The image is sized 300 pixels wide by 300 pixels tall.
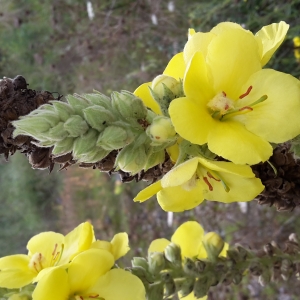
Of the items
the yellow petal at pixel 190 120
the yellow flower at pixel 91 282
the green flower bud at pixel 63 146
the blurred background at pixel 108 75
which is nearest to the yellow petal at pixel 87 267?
the yellow flower at pixel 91 282

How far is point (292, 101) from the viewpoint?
84cm

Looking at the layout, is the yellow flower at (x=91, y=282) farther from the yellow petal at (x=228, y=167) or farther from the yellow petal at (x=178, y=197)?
the yellow petal at (x=228, y=167)

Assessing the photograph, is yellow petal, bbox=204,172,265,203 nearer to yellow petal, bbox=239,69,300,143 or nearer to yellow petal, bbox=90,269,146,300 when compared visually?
yellow petal, bbox=239,69,300,143

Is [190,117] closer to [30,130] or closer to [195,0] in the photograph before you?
[30,130]

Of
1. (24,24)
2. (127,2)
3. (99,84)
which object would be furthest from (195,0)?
(24,24)

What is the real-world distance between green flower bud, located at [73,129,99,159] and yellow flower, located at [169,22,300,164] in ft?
0.58

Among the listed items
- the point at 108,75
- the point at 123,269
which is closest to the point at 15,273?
the point at 123,269

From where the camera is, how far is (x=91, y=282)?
3.72ft

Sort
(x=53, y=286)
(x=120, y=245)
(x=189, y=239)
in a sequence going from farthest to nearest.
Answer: (x=189, y=239) < (x=120, y=245) < (x=53, y=286)

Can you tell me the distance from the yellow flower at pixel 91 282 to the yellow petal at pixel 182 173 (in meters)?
0.39

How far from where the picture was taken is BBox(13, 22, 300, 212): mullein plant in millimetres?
814

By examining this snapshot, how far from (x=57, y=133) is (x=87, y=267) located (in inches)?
17.6

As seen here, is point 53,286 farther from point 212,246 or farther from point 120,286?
point 212,246

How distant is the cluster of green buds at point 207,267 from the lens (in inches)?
50.5
